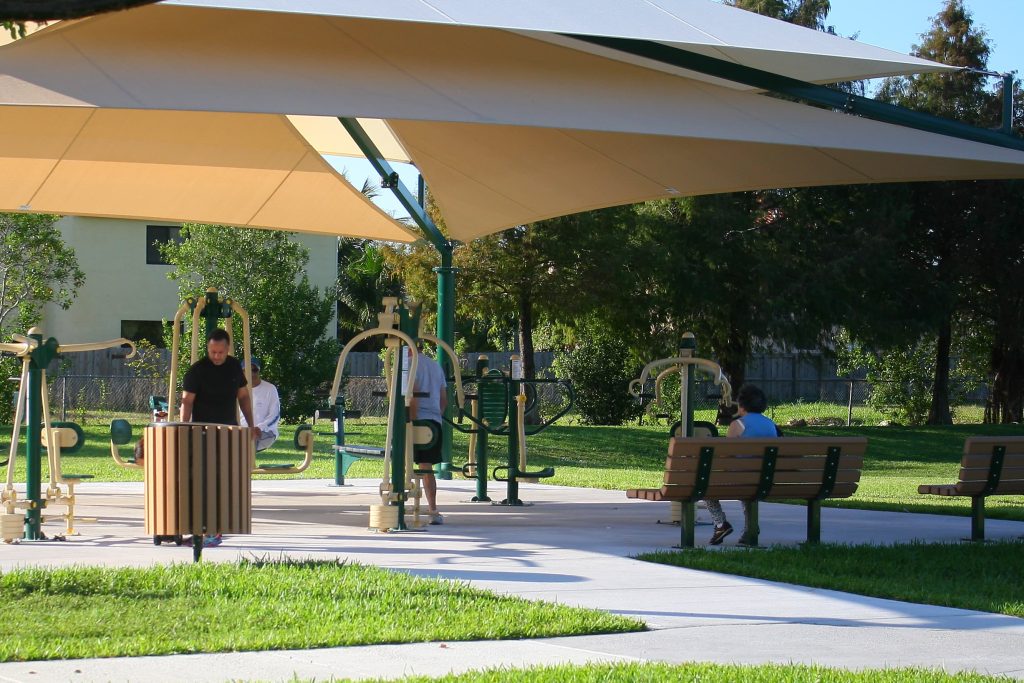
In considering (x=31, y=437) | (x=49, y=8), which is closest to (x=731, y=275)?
(x=31, y=437)

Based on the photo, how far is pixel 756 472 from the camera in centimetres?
957

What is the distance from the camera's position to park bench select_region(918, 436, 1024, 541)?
10320 mm

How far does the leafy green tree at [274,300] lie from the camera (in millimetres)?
31703

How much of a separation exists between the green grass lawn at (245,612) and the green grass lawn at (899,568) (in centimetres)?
193

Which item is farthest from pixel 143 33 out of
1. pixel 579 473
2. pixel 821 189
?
pixel 821 189

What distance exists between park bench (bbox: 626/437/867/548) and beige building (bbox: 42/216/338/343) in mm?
31856

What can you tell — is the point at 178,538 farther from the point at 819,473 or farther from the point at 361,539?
the point at 819,473

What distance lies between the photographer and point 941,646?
5996 millimetres

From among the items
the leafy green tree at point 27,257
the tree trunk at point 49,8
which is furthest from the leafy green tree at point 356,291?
the tree trunk at point 49,8

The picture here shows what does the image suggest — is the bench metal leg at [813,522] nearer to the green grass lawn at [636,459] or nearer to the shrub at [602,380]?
the green grass lawn at [636,459]

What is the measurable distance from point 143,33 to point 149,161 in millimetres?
4676

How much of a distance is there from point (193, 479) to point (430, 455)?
143 inches

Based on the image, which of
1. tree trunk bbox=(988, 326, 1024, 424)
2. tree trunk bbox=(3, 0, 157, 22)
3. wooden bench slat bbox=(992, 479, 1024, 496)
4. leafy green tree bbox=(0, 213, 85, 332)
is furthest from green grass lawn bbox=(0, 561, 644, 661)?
tree trunk bbox=(988, 326, 1024, 424)

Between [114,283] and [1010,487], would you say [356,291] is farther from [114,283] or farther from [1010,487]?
[1010,487]
